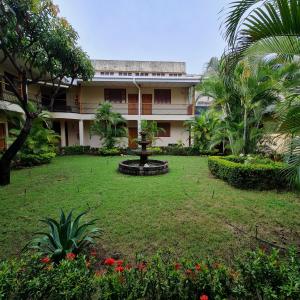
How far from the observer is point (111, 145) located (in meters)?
16.5

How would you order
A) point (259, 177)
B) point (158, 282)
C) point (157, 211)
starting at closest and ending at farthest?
point (158, 282)
point (157, 211)
point (259, 177)

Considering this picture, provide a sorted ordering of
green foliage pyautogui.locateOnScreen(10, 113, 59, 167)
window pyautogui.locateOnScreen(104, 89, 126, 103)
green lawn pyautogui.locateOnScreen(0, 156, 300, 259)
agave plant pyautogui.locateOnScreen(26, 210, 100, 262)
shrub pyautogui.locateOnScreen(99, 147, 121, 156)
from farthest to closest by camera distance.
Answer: window pyautogui.locateOnScreen(104, 89, 126, 103) < shrub pyautogui.locateOnScreen(99, 147, 121, 156) < green foliage pyautogui.locateOnScreen(10, 113, 59, 167) < green lawn pyautogui.locateOnScreen(0, 156, 300, 259) < agave plant pyautogui.locateOnScreen(26, 210, 100, 262)

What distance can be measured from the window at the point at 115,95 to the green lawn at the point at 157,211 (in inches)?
469

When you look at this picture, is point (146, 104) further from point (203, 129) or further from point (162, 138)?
point (203, 129)

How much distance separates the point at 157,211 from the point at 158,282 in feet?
10.7

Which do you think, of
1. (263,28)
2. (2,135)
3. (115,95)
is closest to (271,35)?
(263,28)

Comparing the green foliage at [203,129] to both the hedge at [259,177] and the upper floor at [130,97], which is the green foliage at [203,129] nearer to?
the upper floor at [130,97]

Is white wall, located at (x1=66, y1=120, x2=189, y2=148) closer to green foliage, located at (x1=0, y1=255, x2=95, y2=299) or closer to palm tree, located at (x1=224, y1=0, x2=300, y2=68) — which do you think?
palm tree, located at (x1=224, y1=0, x2=300, y2=68)

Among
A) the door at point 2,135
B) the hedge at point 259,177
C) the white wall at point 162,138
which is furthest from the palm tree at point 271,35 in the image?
the white wall at point 162,138

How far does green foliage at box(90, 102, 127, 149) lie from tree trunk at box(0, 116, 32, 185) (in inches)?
326

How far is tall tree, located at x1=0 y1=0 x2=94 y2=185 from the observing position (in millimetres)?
6338

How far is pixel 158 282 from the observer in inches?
80.2

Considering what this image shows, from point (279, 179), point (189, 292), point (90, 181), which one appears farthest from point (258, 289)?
point (90, 181)

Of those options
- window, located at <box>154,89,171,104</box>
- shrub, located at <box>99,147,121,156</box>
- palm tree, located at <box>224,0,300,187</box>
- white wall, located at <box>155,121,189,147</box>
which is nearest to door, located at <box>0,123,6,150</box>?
shrub, located at <box>99,147,121,156</box>
